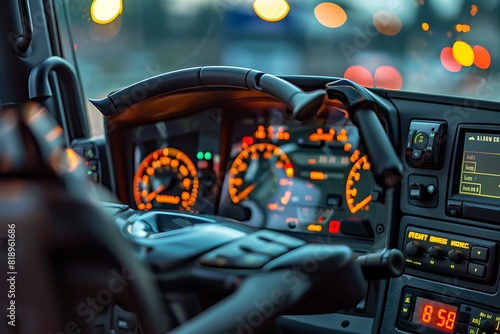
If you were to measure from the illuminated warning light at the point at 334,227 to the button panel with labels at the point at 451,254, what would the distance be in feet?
1.17

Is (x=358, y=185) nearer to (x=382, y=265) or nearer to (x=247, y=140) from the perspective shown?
(x=247, y=140)

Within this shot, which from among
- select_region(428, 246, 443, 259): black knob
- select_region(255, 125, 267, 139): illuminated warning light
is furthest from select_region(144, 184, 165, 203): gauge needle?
select_region(428, 246, 443, 259): black knob

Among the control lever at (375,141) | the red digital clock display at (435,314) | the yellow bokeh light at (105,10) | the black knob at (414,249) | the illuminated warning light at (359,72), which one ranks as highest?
the yellow bokeh light at (105,10)

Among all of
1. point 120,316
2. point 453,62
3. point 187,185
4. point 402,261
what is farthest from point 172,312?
point 453,62

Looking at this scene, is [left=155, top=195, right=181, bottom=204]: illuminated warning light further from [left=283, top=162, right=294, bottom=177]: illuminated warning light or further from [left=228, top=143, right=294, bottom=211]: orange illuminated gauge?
[left=283, top=162, right=294, bottom=177]: illuminated warning light

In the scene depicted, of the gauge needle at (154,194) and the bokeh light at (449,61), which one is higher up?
the bokeh light at (449,61)

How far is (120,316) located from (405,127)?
1268 mm

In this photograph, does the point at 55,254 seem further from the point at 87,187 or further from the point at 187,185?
the point at 187,185

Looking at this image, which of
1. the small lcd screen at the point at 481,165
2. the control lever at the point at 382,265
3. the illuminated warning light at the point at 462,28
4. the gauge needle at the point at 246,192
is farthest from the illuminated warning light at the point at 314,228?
the illuminated warning light at the point at 462,28

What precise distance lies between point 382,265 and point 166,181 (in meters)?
2.04

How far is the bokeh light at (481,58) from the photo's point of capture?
4.92 metres

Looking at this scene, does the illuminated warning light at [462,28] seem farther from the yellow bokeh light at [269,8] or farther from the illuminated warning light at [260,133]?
the illuminated warning light at [260,133]

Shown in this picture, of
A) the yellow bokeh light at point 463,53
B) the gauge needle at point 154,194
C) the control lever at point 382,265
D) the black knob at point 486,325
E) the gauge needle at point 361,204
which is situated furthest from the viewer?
the yellow bokeh light at point 463,53

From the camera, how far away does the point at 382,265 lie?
109 centimetres
